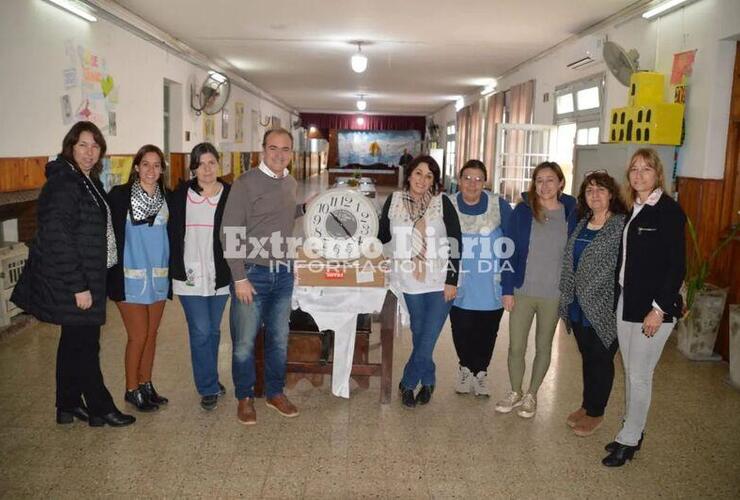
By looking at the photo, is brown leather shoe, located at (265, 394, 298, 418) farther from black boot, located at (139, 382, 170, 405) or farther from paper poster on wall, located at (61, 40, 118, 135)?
paper poster on wall, located at (61, 40, 118, 135)

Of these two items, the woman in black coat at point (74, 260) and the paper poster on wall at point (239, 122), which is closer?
the woman in black coat at point (74, 260)

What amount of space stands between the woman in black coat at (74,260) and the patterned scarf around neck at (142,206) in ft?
0.40

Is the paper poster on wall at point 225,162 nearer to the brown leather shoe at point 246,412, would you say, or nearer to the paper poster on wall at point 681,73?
the paper poster on wall at point 681,73

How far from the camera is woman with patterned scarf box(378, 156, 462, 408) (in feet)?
9.64

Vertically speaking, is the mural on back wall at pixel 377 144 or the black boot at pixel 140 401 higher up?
the mural on back wall at pixel 377 144

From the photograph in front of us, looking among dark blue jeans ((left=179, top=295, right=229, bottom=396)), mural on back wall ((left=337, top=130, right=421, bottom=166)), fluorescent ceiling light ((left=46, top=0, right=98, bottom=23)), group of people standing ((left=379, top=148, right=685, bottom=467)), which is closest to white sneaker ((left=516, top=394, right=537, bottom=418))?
group of people standing ((left=379, top=148, right=685, bottom=467))

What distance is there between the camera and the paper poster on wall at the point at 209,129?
9.16 m

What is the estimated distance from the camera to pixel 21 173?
435 cm

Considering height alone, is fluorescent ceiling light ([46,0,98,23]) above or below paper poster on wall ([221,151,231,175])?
above

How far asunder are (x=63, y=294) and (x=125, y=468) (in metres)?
0.78

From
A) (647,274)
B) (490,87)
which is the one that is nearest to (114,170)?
(647,274)

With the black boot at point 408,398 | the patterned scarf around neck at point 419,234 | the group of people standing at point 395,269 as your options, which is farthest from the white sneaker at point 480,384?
the patterned scarf around neck at point 419,234

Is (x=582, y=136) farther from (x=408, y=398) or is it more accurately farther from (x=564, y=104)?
(x=408, y=398)

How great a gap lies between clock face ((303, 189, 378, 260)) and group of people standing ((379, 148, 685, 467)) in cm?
15
